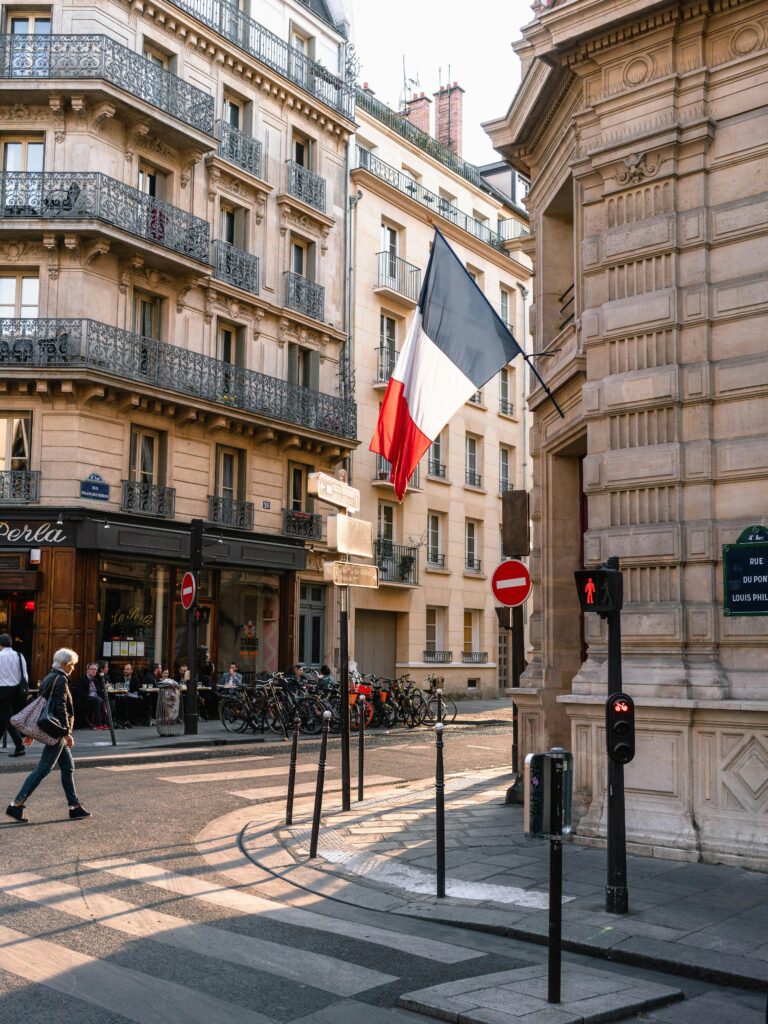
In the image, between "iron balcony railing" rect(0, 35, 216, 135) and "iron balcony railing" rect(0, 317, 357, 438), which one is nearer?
"iron balcony railing" rect(0, 317, 357, 438)

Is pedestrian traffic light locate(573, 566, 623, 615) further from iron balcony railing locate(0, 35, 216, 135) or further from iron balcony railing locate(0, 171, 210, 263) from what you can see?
iron balcony railing locate(0, 35, 216, 135)

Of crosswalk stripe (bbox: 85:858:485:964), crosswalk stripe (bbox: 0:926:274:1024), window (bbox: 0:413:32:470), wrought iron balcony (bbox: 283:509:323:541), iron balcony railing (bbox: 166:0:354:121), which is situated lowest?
crosswalk stripe (bbox: 85:858:485:964)

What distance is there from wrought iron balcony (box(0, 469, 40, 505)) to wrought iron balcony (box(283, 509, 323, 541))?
24.6 ft

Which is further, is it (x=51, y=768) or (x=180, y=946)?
(x=51, y=768)

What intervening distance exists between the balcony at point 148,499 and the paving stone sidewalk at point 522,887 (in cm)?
1441

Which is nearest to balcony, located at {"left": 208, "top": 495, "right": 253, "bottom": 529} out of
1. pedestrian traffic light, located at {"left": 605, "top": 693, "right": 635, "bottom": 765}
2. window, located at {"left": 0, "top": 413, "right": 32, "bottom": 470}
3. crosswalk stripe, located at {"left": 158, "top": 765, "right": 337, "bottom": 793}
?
window, located at {"left": 0, "top": 413, "right": 32, "bottom": 470}

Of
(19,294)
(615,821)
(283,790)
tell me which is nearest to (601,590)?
(615,821)

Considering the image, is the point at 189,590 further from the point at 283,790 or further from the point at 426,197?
the point at 426,197

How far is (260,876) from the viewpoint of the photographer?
830cm

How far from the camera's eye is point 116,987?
5.34 metres

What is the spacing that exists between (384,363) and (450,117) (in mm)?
13271

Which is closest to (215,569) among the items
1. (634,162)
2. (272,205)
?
(272,205)

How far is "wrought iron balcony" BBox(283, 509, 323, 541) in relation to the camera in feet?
94.1

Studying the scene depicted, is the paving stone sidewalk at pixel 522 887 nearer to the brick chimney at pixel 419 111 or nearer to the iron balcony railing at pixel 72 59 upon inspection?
the iron balcony railing at pixel 72 59
